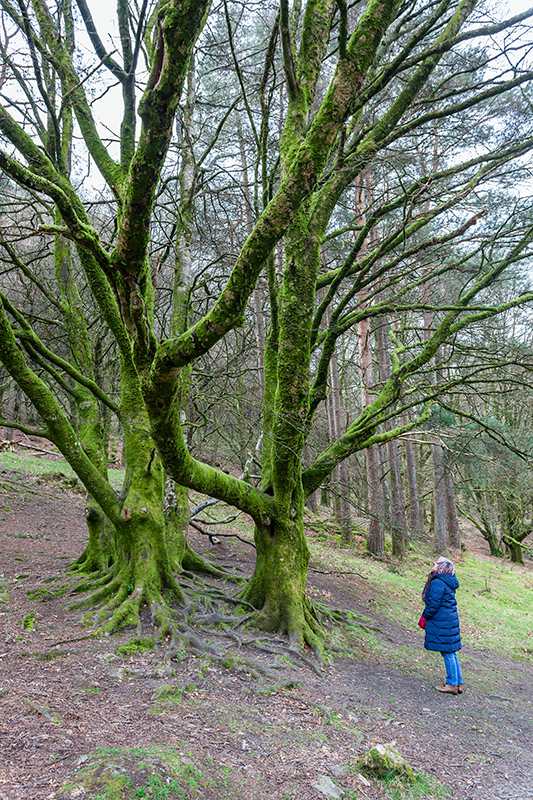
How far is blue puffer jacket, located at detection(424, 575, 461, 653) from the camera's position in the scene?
5.30m

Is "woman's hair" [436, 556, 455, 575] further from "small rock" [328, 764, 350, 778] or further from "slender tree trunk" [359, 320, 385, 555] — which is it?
"slender tree trunk" [359, 320, 385, 555]

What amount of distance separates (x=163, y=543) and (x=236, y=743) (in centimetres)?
258

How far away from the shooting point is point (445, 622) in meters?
5.34

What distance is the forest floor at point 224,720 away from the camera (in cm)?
250

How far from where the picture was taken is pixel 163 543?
5.40m

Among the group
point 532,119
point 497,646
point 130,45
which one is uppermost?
point 130,45

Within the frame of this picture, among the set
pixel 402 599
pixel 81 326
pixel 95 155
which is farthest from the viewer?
pixel 402 599

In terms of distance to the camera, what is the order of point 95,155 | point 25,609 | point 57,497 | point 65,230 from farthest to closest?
point 57,497 < point 95,155 < point 25,609 < point 65,230

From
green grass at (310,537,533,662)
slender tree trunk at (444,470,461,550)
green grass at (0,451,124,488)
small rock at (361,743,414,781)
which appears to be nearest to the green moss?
small rock at (361,743,414,781)

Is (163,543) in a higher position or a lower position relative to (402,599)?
higher

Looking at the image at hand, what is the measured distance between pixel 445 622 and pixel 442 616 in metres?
0.07

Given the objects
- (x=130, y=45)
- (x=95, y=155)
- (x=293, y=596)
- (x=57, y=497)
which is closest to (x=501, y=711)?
(x=293, y=596)

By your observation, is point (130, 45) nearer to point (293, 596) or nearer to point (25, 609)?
point (25, 609)

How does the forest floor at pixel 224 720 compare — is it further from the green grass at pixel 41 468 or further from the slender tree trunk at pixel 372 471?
the green grass at pixel 41 468
